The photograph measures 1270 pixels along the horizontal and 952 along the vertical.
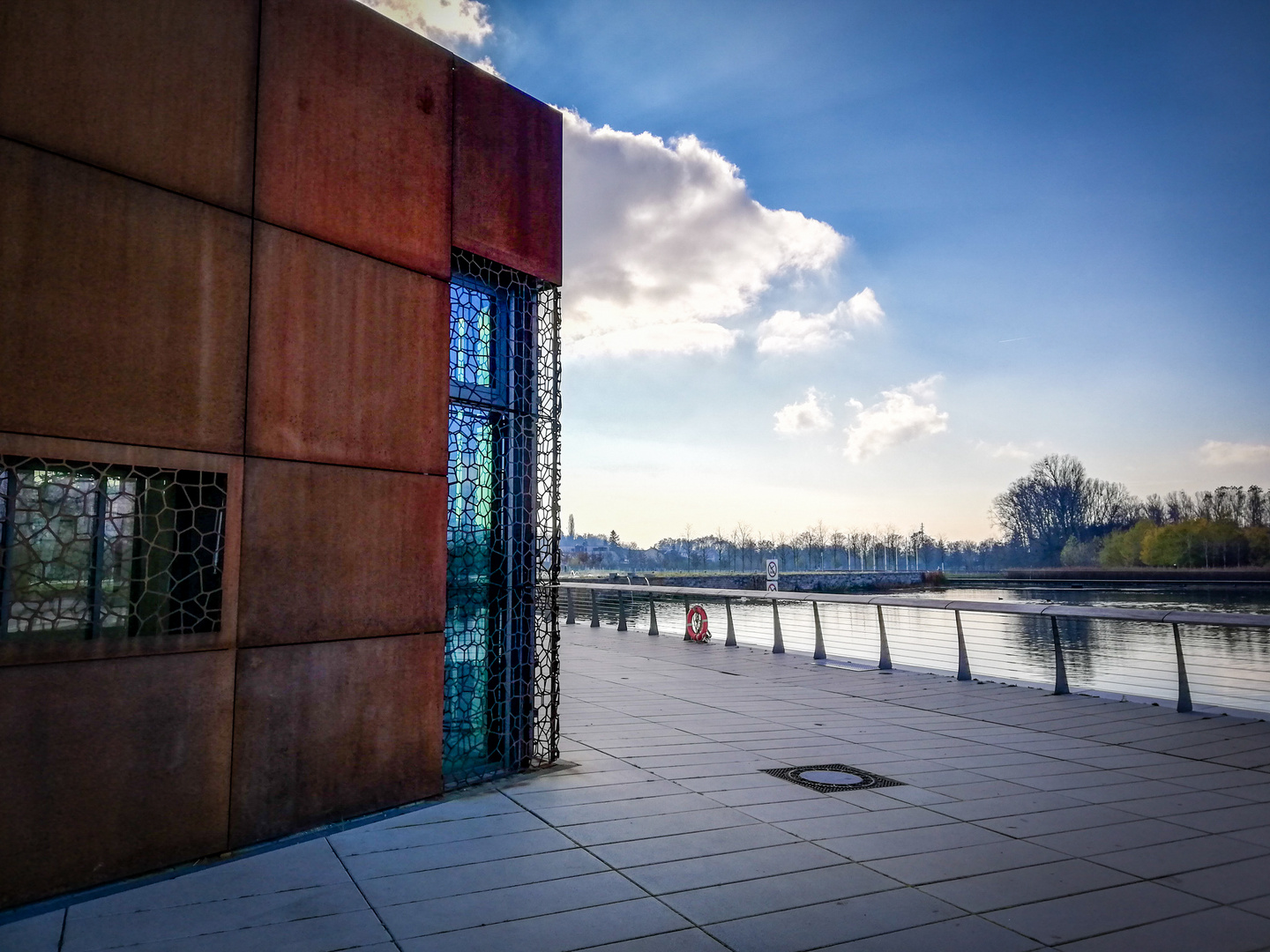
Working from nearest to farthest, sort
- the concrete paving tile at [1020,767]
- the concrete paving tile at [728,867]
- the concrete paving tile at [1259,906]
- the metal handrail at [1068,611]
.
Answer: the concrete paving tile at [1259,906], the concrete paving tile at [728,867], the concrete paving tile at [1020,767], the metal handrail at [1068,611]

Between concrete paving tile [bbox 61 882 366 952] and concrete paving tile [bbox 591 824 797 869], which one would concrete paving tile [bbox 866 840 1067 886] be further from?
concrete paving tile [bbox 61 882 366 952]

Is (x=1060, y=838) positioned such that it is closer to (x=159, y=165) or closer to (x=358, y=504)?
(x=358, y=504)

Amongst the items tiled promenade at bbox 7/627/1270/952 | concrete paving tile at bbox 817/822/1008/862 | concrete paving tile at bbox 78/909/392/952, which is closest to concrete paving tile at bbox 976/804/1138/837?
tiled promenade at bbox 7/627/1270/952

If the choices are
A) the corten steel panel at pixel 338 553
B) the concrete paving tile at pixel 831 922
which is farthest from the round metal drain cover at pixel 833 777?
the corten steel panel at pixel 338 553

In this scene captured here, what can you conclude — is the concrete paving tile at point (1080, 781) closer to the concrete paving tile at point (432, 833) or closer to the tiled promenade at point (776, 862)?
the tiled promenade at point (776, 862)

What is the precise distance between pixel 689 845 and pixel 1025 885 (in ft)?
4.80

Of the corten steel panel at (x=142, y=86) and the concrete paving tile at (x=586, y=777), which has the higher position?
the corten steel panel at (x=142, y=86)

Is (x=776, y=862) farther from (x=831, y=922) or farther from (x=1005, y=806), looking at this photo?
(x=1005, y=806)

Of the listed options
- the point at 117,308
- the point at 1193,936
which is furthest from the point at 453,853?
the point at 1193,936

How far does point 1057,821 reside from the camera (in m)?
4.33

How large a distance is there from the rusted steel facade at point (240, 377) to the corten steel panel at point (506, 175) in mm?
39

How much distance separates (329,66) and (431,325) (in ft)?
4.88

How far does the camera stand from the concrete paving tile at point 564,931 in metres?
2.81

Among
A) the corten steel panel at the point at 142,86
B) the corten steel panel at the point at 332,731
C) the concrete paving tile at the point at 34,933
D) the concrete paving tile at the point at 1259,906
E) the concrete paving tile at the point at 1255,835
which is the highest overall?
the corten steel panel at the point at 142,86
